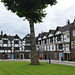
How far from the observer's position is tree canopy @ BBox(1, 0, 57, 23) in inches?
1007

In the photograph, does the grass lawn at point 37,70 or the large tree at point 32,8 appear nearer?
the grass lawn at point 37,70

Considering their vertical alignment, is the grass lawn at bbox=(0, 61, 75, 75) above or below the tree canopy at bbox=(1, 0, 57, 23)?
below

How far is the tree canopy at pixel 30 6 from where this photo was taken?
25.6m

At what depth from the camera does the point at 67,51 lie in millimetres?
42625

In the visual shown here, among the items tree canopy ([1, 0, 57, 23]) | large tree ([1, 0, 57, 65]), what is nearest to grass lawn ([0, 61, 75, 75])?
large tree ([1, 0, 57, 65])

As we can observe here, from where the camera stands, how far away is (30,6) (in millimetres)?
26156

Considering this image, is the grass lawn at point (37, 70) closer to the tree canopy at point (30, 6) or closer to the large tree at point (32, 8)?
the large tree at point (32, 8)

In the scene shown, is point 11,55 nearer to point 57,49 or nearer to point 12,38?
point 12,38

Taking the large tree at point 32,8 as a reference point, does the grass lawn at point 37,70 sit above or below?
below

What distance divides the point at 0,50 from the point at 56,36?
93.1 ft

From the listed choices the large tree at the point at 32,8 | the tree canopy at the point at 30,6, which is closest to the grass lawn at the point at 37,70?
the large tree at the point at 32,8

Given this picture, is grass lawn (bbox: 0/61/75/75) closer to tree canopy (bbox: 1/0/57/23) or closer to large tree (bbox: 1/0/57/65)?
large tree (bbox: 1/0/57/65)

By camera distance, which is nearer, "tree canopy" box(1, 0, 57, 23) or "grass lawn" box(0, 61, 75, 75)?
"grass lawn" box(0, 61, 75, 75)

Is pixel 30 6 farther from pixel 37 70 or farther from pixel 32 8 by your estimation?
pixel 37 70
